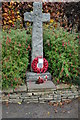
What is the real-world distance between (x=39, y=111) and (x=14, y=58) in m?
1.29

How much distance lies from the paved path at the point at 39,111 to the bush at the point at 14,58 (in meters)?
0.51

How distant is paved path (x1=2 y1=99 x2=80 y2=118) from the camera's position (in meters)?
3.34

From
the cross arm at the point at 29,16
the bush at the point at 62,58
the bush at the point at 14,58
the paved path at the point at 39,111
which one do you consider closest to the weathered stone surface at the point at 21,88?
the bush at the point at 14,58

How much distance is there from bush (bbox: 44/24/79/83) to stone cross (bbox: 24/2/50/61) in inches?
8.0

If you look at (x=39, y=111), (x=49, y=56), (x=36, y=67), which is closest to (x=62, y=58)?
(x=49, y=56)

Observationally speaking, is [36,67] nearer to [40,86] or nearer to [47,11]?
[40,86]

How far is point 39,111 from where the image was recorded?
348cm

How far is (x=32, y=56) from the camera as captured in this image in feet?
14.8

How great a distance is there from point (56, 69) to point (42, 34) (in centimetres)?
91

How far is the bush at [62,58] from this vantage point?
14.0ft

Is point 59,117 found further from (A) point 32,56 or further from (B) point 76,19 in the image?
(B) point 76,19

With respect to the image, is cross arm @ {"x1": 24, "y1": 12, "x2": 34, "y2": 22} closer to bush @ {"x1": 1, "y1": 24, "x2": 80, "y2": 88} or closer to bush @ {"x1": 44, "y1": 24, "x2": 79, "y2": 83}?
bush @ {"x1": 1, "y1": 24, "x2": 80, "y2": 88}

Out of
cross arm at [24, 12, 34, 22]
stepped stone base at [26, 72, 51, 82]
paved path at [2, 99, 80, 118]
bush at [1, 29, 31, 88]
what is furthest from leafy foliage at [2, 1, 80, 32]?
paved path at [2, 99, 80, 118]

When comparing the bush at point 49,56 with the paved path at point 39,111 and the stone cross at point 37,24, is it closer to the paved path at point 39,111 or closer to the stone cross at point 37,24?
the stone cross at point 37,24
